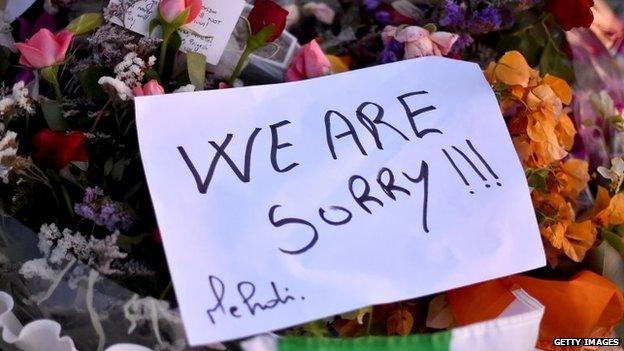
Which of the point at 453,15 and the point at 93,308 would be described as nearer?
the point at 93,308

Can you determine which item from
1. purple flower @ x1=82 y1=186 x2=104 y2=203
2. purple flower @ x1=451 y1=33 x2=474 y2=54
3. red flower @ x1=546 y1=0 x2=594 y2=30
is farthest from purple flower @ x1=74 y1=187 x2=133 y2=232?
red flower @ x1=546 y1=0 x2=594 y2=30

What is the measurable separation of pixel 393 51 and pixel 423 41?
0.05 metres

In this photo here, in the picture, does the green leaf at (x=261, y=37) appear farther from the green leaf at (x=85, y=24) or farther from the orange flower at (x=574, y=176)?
the orange flower at (x=574, y=176)

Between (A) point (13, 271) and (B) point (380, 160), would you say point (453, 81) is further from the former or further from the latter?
(A) point (13, 271)

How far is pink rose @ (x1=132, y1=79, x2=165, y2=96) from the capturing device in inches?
26.5

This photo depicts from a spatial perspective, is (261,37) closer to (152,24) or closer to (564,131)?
(152,24)

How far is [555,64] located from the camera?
94 centimetres

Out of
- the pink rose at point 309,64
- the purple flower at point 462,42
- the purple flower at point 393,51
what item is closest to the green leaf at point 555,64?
the purple flower at point 462,42

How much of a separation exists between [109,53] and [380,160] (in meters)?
0.30

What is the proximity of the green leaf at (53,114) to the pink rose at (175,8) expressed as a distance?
0.14 m

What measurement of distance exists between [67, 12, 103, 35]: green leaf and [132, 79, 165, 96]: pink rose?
0.42 feet

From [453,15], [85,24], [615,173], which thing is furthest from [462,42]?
[85,24]

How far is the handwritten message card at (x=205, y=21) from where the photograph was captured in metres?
0.75

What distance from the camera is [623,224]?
2.63 feet
